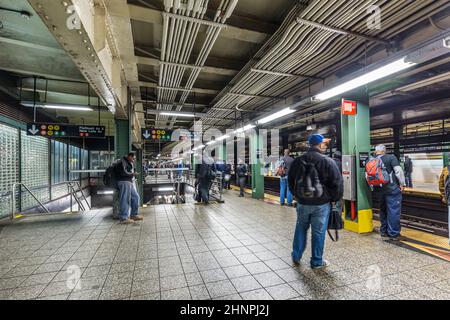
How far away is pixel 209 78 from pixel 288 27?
311 cm

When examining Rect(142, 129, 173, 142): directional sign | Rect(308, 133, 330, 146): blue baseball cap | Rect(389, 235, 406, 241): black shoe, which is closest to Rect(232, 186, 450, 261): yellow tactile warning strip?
Rect(389, 235, 406, 241): black shoe

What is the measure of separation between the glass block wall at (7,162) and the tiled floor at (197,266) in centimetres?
152

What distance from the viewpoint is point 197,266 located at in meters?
2.71

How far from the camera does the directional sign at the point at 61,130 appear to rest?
17.8 ft

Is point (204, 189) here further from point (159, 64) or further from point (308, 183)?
point (308, 183)

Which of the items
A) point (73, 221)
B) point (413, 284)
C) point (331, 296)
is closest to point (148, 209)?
point (73, 221)

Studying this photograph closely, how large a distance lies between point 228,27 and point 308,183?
2.53 m

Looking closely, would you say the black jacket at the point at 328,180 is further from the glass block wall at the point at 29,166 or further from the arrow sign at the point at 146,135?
the glass block wall at the point at 29,166

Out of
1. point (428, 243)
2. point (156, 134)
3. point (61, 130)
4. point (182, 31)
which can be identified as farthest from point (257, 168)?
point (61, 130)

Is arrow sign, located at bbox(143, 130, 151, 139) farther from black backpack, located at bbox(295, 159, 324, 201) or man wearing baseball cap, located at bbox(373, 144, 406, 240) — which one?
man wearing baseball cap, located at bbox(373, 144, 406, 240)

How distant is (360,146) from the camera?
13.3ft

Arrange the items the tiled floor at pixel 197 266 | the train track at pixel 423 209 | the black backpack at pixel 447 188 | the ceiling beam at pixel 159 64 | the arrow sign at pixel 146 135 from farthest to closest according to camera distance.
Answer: the arrow sign at pixel 146 135, the train track at pixel 423 209, the ceiling beam at pixel 159 64, the black backpack at pixel 447 188, the tiled floor at pixel 197 266

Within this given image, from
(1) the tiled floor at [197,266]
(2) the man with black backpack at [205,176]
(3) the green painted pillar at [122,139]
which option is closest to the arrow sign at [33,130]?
(3) the green painted pillar at [122,139]
